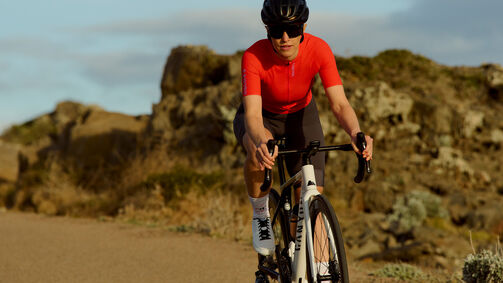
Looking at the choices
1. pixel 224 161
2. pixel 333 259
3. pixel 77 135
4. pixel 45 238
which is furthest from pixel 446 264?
pixel 77 135

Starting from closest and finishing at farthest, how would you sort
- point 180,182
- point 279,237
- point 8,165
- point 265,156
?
1. point 265,156
2. point 279,237
3. point 180,182
4. point 8,165

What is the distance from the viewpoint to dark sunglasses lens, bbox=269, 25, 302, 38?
4031mm

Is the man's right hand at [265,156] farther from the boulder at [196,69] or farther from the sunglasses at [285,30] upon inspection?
the boulder at [196,69]

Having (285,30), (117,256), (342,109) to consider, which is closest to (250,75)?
(285,30)

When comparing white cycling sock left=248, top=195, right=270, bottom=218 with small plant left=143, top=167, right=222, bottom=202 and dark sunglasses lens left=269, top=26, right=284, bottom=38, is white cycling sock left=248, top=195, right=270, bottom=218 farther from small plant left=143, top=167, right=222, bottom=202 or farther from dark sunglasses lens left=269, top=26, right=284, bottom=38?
small plant left=143, top=167, right=222, bottom=202

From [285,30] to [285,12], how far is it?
135 millimetres

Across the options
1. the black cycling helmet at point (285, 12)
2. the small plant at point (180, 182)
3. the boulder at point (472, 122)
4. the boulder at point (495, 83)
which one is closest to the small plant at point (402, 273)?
the black cycling helmet at point (285, 12)

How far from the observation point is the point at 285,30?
4.04 meters

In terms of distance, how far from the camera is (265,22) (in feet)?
13.3

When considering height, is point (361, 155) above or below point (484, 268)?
above

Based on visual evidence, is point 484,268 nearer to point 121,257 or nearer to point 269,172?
point 269,172

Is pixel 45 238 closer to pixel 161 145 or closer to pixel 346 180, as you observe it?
pixel 161 145

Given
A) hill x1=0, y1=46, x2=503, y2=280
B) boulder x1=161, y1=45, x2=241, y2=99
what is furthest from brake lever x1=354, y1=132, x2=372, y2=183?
boulder x1=161, y1=45, x2=241, y2=99

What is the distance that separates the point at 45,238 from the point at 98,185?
6.98 metres
